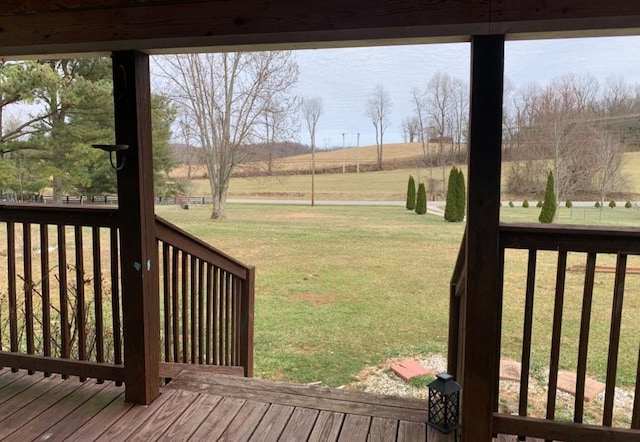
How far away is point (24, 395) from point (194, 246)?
3.35 feet

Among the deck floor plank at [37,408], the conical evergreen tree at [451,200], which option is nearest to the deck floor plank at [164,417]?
the deck floor plank at [37,408]

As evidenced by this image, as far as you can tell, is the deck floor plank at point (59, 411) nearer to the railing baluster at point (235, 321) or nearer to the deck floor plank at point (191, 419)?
the deck floor plank at point (191, 419)

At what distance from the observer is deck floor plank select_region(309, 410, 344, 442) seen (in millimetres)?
1676

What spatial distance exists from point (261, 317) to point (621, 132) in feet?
16.9

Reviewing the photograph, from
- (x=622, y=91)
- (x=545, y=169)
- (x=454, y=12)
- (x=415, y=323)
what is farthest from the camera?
(x=415, y=323)

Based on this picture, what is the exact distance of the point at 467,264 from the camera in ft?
5.11

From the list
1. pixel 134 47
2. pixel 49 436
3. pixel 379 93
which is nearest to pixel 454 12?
pixel 134 47

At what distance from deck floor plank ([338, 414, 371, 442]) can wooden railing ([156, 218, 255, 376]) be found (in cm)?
108

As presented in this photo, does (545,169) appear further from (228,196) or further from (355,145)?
(228,196)

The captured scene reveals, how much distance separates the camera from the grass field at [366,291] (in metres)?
4.93

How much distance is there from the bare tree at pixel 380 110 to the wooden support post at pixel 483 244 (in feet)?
19.5

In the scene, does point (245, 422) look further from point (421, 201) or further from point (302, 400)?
point (421, 201)

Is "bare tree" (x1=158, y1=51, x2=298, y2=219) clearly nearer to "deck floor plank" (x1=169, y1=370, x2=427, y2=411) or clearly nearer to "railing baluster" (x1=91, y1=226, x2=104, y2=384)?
"railing baluster" (x1=91, y1=226, x2=104, y2=384)

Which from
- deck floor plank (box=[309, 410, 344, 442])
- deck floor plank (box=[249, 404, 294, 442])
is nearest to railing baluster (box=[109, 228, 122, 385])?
deck floor plank (box=[249, 404, 294, 442])
